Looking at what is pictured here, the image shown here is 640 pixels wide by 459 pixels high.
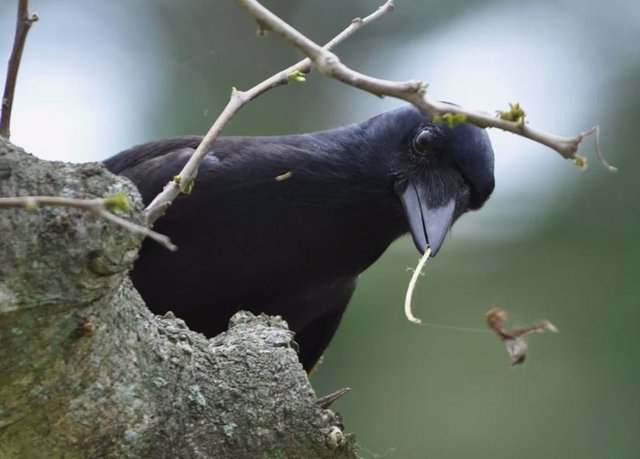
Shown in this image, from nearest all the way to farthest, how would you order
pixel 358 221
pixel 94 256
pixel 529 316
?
pixel 94 256
pixel 358 221
pixel 529 316

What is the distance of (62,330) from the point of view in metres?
2.20

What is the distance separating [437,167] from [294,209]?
1.59 ft

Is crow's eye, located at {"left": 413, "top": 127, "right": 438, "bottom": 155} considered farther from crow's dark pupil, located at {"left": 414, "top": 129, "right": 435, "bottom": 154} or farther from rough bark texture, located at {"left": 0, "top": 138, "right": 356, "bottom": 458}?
rough bark texture, located at {"left": 0, "top": 138, "right": 356, "bottom": 458}

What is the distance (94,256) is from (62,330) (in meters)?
0.16

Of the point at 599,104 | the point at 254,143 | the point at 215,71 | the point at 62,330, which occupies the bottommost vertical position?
the point at 62,330

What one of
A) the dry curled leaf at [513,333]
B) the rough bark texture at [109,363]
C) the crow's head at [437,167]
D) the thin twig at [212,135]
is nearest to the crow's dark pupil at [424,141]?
the crow's head at [437,167]

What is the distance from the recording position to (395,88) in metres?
2.02

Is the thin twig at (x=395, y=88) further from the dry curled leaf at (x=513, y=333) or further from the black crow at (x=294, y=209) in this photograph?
the black crow at (x=294, y=209)

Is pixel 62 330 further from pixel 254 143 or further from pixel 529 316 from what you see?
pixel 529 316

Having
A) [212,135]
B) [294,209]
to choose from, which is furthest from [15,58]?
[294,209]

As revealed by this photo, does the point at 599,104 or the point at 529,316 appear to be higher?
the point at 599,104

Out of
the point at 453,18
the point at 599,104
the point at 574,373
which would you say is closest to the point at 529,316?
the point at 574,373

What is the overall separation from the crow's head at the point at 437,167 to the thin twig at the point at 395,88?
1.80 metres

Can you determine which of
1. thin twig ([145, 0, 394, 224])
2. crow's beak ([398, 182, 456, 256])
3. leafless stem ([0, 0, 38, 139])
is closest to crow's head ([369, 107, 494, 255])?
crow's beak ([398, 182, 456, 256])
